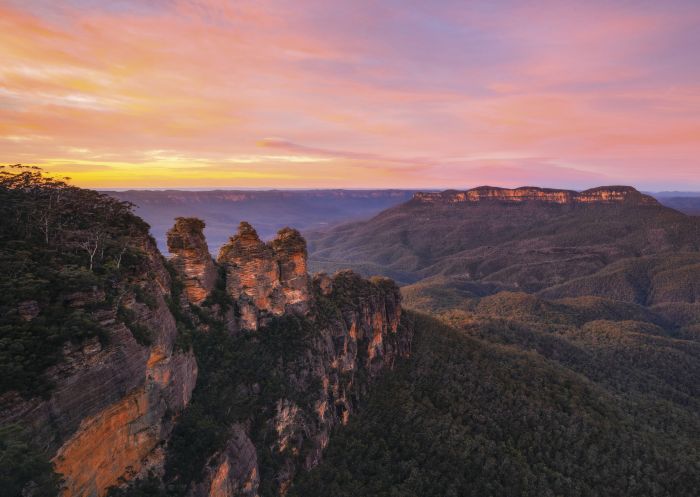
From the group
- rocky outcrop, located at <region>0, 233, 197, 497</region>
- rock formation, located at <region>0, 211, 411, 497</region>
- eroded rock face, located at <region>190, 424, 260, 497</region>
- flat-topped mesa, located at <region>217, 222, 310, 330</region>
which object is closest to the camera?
rocky outcrop, located at <region>0, 233, 197, 497</region>

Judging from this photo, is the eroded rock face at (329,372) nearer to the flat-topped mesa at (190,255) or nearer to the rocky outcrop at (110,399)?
the rocky outcrop at (110,399)

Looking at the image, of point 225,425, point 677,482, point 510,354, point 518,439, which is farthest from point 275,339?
point 677,482

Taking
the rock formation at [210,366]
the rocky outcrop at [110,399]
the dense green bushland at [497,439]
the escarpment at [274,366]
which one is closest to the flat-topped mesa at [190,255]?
the rock formation at [210,366]

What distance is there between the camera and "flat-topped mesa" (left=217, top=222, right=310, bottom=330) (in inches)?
1694

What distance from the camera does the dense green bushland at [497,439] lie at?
4150 cm

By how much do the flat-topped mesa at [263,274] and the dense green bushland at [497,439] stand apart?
17864 mm

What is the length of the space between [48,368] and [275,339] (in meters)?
27.6

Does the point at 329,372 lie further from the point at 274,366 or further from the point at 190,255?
the point at 190,255

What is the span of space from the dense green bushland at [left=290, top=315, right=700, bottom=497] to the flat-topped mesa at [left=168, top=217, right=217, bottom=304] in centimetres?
2280

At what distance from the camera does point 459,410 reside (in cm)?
5144

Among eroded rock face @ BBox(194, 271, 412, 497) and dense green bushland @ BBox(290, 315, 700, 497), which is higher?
eroded rock face @ BBox(194, 271, 412, 497)

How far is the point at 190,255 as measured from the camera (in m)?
37.4

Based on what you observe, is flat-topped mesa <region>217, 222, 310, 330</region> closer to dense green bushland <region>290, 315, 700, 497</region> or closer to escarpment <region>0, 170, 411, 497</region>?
escarpment <region>0, 170, 411, 497</region>

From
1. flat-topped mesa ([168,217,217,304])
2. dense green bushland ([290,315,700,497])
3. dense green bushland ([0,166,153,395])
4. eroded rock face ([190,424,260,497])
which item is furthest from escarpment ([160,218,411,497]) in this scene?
dense green bushland ([0,166,153,395])
